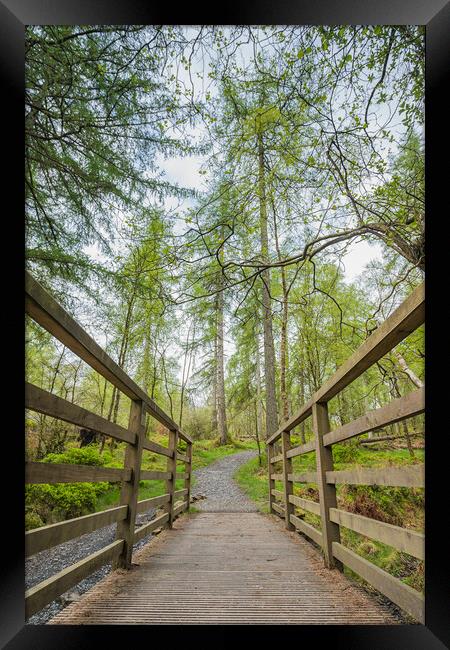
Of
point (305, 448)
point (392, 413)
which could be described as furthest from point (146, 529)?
point (392, 413)

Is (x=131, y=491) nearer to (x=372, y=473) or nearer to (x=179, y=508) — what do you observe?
(x=372, y=473)

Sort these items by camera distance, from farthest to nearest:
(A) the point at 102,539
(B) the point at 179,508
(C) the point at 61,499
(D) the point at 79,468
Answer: (C) the point at 61,499 < (B) the point at 179,508 < (A) the point at 102,539 < (D) the point at 79,468

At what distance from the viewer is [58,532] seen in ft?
4.52

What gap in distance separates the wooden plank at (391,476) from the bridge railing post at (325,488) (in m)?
0.34

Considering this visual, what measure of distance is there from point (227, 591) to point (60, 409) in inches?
51.0

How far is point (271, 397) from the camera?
9070 millimetres

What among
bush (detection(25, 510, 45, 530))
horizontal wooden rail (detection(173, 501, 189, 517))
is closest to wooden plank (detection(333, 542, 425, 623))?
horizontal wooden rail (detection(173, 501, 189, 517))

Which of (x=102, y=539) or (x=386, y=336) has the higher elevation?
(x=386, y=336)

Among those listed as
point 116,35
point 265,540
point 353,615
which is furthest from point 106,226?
point 353,615

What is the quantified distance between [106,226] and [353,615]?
3.47 meters

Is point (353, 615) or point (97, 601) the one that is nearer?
point (353, 615)

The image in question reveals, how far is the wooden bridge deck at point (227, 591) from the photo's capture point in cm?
157

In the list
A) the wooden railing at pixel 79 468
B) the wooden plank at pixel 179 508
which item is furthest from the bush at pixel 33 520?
the wooden railing at pixel 79 468

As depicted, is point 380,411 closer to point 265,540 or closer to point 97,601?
point 97,601
